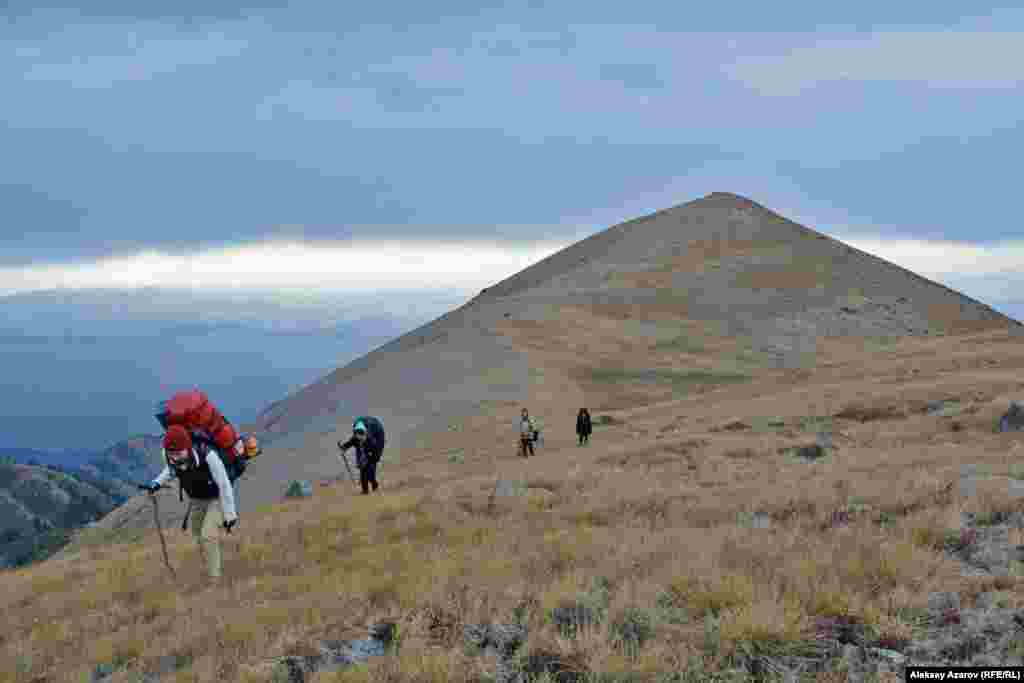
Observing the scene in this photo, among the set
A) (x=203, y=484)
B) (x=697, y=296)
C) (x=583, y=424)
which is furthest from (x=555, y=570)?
(x=697, y=296)

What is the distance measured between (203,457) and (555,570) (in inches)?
185

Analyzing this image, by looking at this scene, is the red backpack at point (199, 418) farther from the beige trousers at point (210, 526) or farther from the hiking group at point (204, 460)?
the beige trousers at point (210, 526)

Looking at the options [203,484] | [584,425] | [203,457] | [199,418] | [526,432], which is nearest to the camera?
[199,418]

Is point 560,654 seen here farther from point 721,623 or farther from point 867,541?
point 867,541

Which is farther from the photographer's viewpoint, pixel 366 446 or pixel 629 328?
pixel 629 328

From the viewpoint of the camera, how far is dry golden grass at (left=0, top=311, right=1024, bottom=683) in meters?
6.86

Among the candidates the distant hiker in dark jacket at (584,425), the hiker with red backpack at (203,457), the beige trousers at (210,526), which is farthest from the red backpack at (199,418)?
the distant hiker in dark jacket at (584,425)

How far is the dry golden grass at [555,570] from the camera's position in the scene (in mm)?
6863

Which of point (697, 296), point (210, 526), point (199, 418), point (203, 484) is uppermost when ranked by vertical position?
point (697, 296)

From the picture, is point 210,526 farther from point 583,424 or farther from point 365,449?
point 583,424

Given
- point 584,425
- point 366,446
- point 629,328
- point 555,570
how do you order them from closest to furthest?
point 555,570 < point 366,446 < point 584,425 < point 629,328

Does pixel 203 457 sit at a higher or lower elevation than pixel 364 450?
higher

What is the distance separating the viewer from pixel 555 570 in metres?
8.69

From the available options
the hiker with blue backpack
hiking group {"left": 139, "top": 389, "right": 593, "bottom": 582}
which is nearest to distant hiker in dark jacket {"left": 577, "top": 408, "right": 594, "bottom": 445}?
the hiker with blue backpack
